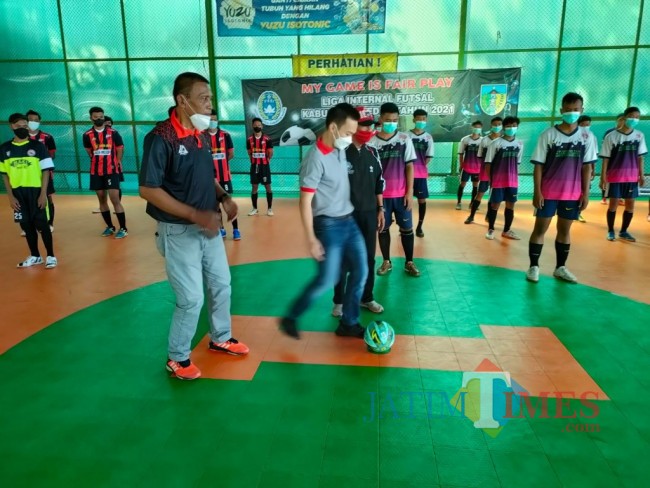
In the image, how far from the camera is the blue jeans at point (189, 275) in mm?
2992

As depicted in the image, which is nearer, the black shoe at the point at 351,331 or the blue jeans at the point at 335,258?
the blue jeans at the point at 335,258

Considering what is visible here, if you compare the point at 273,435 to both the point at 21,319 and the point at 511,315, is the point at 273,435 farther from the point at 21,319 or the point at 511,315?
the point at 21,319

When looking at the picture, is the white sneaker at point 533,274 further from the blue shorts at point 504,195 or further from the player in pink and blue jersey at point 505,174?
the blue shorts at point 504,195

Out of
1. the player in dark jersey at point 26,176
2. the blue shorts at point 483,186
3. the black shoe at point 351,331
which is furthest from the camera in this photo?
the blue shorts at point 483,186

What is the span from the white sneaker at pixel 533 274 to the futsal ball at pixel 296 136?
777 centimetres

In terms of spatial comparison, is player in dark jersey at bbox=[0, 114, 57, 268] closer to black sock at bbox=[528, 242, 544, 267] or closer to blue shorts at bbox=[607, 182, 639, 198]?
black sock at bbox=[528, 242, 544, 267]

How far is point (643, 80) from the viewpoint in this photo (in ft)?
38.1

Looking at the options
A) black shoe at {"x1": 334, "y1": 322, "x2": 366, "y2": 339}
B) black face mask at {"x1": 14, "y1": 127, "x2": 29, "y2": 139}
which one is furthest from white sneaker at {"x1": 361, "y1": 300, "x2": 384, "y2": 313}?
black face mask at {"x1": 14, "y1": 127, "x2": 29, "y2": 139}

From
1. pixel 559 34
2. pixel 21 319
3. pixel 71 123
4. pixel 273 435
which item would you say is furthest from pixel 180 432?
pixel 71 123

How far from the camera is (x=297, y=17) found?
37.6 ft

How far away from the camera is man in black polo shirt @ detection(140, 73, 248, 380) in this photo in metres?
2.79

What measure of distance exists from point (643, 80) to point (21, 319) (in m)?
14.0

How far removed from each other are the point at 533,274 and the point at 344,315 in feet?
8.66

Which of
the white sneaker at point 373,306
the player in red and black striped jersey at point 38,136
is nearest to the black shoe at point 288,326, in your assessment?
the white sneaker at point 373,306
